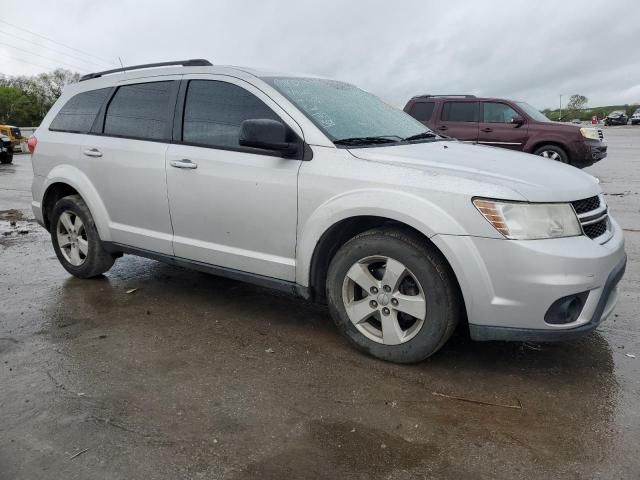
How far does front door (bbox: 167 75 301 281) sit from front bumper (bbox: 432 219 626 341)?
1.10 m

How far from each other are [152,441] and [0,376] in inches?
50.8

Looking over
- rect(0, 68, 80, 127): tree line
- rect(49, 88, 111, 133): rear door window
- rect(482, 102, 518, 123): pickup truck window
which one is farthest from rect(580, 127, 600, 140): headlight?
Result: rect(0, 68, 80, 127): tree line

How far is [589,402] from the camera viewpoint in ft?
9.62

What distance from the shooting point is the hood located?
3000mm

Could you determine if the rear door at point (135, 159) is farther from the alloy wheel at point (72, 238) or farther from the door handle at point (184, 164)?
the alloy wheel at point (72, 238)

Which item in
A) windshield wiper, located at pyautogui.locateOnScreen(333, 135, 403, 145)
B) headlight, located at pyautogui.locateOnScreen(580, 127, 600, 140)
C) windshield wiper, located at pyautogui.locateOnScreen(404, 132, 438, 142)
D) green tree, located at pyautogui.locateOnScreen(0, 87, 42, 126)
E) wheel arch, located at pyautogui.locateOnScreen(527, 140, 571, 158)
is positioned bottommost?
green tree, located at pyautogui.locateOnScreen(0, 87, 42, 126)

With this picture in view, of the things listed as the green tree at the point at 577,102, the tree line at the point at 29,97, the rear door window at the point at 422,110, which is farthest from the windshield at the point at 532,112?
the green tree at the point at 577,102

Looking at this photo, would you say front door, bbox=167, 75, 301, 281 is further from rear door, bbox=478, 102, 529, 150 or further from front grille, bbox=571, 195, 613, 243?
rear door, bbox=478, 102, 529, 150

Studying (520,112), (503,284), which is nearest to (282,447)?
(503,284)

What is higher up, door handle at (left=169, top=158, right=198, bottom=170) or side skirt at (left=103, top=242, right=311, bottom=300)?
door handle at (left=169, top=158, right=198, bottom=170)

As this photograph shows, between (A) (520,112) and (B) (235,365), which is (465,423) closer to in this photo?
(B) (235,365)

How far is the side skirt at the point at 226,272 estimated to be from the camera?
3.68 metres

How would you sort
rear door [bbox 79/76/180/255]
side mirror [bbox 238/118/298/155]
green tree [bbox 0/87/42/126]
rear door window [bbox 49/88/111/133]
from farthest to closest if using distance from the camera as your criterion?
green tree [bbox 0/87/42/126], rear door window [bbox 49/88/111/133], rear door [bbox 79/76/180/255], side mirror [bbox 238/118/298/155]

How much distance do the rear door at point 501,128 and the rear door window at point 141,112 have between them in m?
9.48
